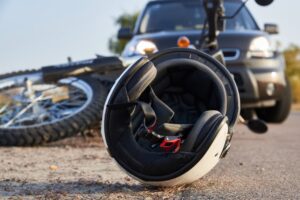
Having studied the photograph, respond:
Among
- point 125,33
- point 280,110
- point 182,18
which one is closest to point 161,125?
point 280,110

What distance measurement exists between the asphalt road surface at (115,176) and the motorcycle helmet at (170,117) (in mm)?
158

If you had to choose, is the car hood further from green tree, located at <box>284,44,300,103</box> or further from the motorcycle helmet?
green tree, located at <box>284,44,300,103</box>

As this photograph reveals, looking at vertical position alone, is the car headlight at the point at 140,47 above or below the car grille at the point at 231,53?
above

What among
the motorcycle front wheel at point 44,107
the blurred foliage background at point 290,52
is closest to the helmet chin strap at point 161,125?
the motorcycle front wheel at point 44,107

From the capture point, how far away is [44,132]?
6.63 meters

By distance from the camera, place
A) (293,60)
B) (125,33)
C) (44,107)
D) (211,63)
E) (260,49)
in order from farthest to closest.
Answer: (293,60) < (125,33) < (260,49) < (44,107) < (211,63)

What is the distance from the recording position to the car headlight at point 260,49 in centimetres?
809

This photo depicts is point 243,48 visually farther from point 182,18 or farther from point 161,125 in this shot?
point 161,125

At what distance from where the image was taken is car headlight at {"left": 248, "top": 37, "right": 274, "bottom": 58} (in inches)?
318

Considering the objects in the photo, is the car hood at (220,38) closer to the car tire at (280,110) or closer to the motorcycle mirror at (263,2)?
the car tire at (280,110)

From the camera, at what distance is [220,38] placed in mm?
8047

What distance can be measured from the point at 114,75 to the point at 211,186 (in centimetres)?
321

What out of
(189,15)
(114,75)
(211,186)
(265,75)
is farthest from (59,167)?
(189,15)

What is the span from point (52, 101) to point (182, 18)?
246 cm
